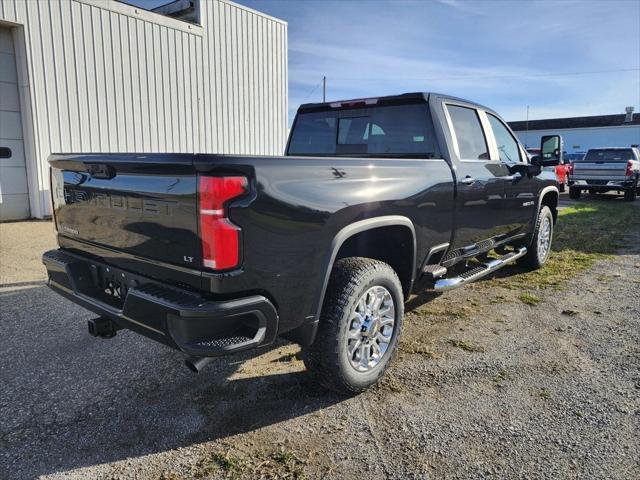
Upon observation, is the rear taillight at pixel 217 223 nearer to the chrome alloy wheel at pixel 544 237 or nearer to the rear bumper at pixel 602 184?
the chrome alloy wheel at pixel 544 237

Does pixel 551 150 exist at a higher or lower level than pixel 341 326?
higher

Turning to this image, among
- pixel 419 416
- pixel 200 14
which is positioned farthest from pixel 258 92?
pixel 419 416

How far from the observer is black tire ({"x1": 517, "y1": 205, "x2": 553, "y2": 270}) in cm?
595

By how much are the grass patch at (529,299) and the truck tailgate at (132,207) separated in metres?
3.90

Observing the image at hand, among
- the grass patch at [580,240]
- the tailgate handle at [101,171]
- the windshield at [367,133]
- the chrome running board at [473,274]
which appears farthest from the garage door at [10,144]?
the grass patch at [580,240]

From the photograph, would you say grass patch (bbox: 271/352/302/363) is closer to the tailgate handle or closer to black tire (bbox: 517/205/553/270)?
the tailgate handle

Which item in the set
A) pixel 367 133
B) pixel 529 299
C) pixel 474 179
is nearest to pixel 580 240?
pixel 529 299

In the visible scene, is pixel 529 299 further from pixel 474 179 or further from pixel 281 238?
pixel 281 238

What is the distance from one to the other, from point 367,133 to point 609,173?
15.1 m

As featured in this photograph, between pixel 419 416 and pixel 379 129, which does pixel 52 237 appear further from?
pixel 419 416

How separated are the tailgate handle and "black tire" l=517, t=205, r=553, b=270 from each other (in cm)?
493

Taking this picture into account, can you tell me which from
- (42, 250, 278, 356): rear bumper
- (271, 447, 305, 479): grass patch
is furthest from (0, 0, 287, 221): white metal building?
(271, 447, 305, 479): grass patch

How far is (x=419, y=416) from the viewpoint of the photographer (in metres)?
2.84

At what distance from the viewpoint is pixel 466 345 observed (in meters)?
3.88
